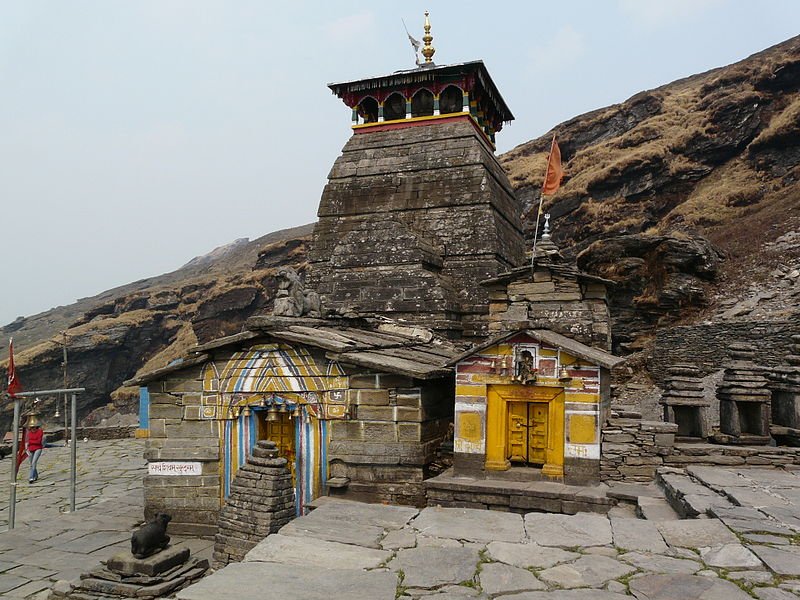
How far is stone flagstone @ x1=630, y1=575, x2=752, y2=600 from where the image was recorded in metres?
4.52

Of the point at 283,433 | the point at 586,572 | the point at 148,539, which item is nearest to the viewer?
the point at 586,572

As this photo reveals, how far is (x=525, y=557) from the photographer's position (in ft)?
18.0

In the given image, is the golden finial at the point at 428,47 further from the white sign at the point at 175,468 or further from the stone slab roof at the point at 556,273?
the white sign at the point at 175,468

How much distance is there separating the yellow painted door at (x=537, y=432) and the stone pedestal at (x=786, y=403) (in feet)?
12.9

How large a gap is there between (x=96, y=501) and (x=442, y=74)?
1548 cm

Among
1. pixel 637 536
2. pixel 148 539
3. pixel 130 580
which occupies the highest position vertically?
pixel 637 536

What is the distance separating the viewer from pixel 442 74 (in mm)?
19406

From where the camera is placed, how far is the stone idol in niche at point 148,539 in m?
7.10

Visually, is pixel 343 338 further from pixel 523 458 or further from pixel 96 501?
pixel 96 501

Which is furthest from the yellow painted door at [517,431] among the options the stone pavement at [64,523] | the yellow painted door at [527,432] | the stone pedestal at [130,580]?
the stone pavement at [64,523]

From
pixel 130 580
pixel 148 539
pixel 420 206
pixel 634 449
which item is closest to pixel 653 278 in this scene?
pixel 420 206

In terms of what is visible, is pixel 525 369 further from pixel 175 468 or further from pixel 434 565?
pixel 175 468

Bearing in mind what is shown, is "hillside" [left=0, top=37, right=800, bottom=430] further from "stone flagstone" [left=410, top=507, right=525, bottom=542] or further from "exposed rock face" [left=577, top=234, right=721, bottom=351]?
"stone flagstone" [left=410, top=507, right=525, bottom=542]

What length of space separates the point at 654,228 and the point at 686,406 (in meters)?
35.2
